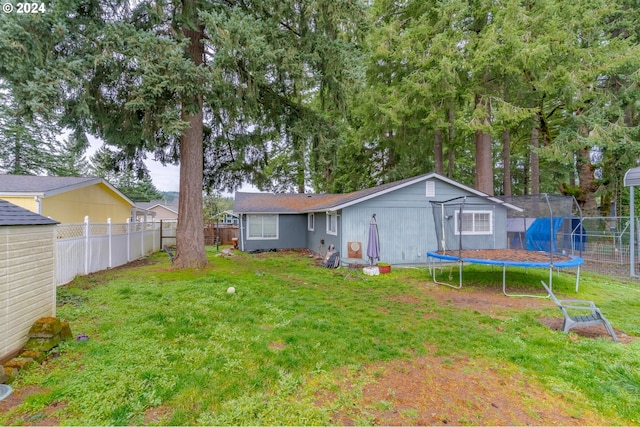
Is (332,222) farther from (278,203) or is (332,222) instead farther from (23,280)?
(23,280)

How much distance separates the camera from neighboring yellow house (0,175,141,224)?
818 centimetres

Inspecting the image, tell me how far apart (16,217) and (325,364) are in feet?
13.6

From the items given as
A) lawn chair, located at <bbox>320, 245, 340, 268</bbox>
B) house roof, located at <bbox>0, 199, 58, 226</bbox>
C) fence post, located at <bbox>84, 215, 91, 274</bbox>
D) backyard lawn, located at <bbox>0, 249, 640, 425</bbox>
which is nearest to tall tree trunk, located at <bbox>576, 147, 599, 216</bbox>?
backyard lawn, located at <bbox>0, 249, 640, 425</bbox>

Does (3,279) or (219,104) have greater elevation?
(219,104)

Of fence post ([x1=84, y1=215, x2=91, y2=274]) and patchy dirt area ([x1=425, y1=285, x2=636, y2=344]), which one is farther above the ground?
fence post ([x1=84, y1=215, x2=91, y2=274])

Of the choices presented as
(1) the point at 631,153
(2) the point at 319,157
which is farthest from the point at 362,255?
(1) the point at 631,153

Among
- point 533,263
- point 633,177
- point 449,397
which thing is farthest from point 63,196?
point 633,177

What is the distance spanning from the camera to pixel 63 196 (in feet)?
31.9

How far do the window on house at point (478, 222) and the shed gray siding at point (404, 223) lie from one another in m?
0.25

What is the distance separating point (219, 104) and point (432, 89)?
29.5 ft

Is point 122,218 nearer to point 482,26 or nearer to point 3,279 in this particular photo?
point 3,279

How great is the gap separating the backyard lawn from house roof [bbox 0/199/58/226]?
1637 millimetres

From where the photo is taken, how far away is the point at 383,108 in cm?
1324

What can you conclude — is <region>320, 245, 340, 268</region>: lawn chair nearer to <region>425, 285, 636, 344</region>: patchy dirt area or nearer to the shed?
<region>425, 285, 636, 344</region>: patchy dirt area
